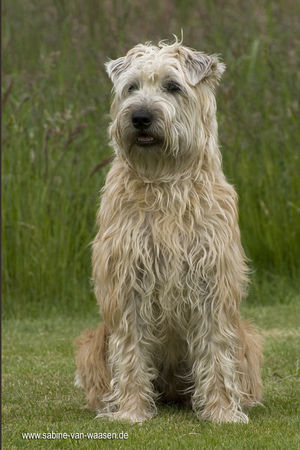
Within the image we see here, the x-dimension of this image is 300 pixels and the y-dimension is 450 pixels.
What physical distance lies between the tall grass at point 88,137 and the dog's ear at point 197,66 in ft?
9.46

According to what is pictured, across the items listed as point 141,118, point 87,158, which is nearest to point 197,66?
point 141,118

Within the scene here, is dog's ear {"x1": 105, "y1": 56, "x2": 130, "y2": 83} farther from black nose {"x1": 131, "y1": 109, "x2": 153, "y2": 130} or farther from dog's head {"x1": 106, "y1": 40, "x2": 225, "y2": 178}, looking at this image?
black nose {"x1": 131, "y1": 109, "x2": 153, "y2": 130}

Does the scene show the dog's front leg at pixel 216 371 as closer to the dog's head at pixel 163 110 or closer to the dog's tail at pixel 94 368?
the dog's tail at pixel 94 368

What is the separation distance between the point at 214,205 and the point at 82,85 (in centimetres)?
480

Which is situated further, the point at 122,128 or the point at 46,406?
the point at 46,406

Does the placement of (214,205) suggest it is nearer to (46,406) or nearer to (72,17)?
(46,406)

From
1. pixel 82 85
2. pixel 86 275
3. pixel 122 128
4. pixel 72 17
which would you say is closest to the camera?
pixel 122 128

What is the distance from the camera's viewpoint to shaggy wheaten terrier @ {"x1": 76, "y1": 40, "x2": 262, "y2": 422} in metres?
5.33

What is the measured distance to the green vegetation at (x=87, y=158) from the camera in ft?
27.5

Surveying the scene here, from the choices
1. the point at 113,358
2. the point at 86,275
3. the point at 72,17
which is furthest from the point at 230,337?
the point at 72,17

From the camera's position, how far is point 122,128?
5.30 meters

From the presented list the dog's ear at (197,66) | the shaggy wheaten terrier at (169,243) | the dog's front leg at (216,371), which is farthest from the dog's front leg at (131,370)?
the dog's ear at (197,66)

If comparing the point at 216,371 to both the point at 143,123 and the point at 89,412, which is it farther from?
the point at 143,123

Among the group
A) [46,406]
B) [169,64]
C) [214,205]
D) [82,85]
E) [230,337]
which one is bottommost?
[46,406]
